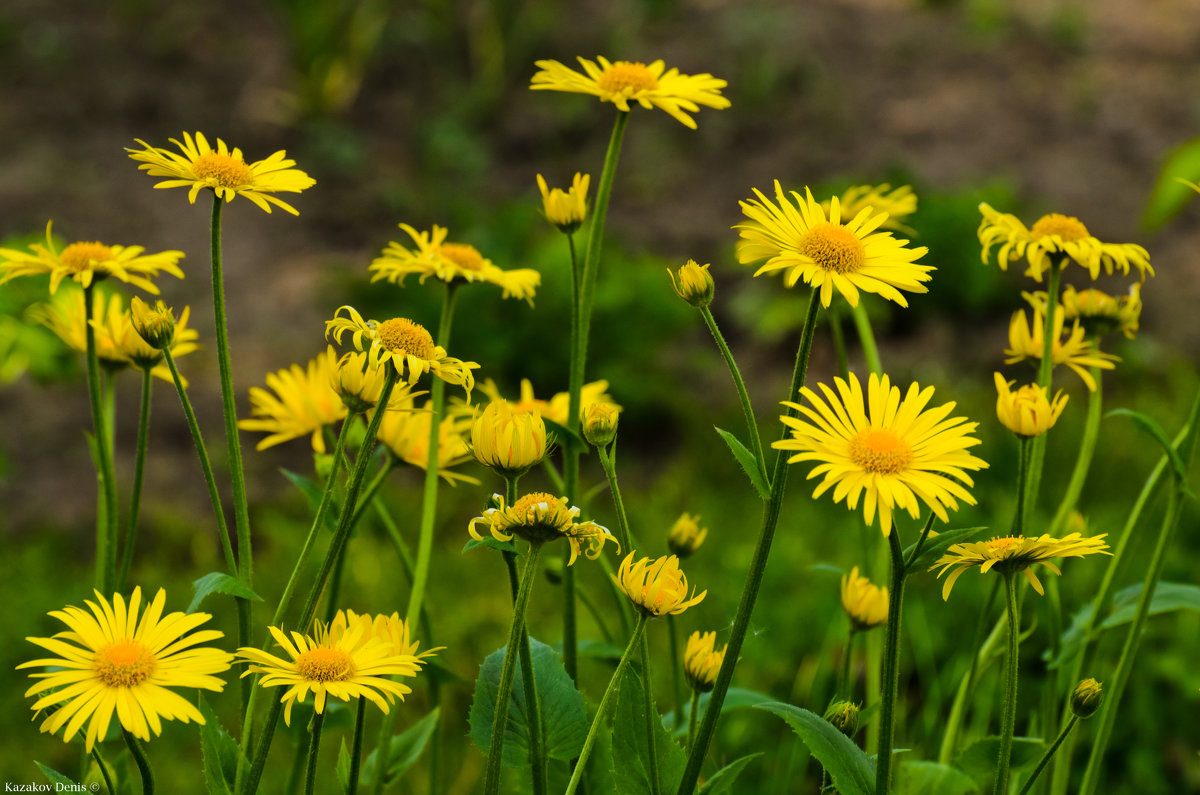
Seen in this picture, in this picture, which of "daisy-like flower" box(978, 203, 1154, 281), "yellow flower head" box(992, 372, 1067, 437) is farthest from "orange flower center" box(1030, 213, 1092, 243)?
"yellow flower head" box(992, 372, 1067, 437)

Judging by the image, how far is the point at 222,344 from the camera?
0.85m

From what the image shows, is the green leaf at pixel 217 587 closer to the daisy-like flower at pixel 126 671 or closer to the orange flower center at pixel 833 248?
the daisy-like flower at pixel 126 671

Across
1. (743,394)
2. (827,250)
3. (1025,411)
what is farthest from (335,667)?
(1025,411)

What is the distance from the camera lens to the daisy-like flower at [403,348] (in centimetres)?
77

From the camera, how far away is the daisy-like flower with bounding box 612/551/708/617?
76cm

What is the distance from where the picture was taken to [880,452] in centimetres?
75

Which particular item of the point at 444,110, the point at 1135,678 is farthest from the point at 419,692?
the point at 444,110

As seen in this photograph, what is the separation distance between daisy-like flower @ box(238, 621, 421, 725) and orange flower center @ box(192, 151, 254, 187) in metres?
0.37

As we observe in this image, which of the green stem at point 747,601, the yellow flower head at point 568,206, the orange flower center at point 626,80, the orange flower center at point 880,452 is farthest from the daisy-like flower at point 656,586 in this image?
the orange flower center at point 626,80

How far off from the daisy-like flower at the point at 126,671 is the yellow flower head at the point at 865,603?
1.82 feet

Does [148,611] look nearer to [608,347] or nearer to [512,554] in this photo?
[512,554]

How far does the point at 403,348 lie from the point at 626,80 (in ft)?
1.40

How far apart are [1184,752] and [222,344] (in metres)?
1.68

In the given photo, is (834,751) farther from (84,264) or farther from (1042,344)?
(84,264)
